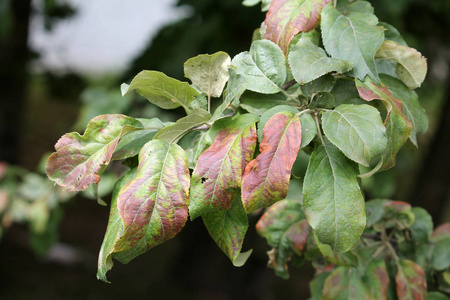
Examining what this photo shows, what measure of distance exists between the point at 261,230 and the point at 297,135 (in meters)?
0.53

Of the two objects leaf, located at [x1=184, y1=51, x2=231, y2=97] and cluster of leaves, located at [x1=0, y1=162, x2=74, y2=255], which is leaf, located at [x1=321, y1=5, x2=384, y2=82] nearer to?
leaf, located at [x1=184, y1=51, x2=231, y2=97]

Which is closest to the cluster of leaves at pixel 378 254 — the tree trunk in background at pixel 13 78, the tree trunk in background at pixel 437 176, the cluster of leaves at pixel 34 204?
the cluster of leaves at pixel 34 204

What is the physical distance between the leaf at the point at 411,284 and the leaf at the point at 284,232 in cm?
22

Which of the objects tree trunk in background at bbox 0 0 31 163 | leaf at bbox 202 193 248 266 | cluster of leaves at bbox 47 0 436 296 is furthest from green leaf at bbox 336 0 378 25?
tree trunk in background at bbox 0 0 31 163

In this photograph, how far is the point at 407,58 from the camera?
0.71 meters

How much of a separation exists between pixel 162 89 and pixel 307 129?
23 centimetres

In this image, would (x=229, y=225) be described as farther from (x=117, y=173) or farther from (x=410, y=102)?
(x=117, y=173)

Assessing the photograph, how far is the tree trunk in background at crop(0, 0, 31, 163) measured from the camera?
346 centimetres

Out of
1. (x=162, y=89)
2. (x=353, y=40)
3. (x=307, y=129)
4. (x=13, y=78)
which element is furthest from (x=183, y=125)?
(x=13, y=78)

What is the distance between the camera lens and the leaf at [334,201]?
595 millimetres

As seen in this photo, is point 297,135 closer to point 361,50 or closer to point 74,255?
point 361,50

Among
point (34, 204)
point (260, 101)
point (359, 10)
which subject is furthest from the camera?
point (34, 204)

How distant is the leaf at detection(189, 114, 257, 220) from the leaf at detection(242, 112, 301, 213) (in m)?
0.02

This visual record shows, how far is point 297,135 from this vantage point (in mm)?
586
